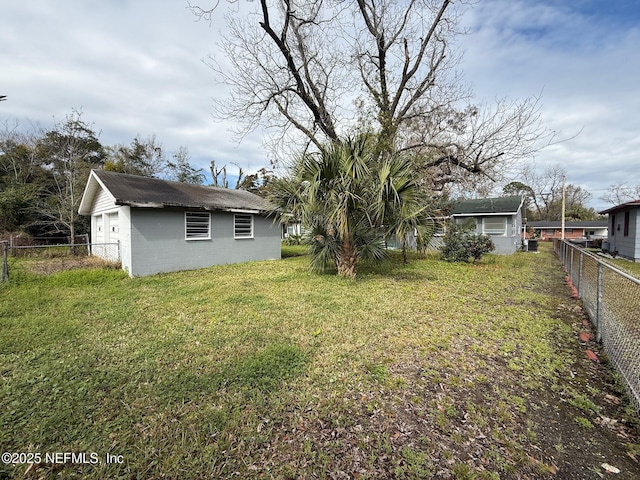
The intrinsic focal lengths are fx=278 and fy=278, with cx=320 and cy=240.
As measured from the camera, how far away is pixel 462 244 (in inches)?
480

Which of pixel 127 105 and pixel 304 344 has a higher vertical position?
pixel 127 105

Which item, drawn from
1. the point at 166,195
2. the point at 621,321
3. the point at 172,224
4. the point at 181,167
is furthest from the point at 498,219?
the point at 181,167

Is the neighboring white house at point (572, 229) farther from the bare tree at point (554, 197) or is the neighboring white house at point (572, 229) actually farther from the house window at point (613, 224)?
the house window at point (613, 224)

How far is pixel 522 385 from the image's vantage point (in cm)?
300

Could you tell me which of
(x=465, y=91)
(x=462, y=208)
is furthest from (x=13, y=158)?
(x=462, y=208)

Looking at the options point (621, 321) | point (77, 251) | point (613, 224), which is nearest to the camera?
point (621, 321)

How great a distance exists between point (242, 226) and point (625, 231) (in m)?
19.7

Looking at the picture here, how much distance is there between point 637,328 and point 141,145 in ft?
105

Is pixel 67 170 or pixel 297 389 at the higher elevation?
pixel 67 170

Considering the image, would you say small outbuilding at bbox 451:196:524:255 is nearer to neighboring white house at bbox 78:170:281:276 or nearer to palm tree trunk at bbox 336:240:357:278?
palm tree trunk at bbox 336:240:357:278

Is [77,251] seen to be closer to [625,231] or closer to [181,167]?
[181,167]

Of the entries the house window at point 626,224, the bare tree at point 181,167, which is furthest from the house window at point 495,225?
the bare tree at point 181,167

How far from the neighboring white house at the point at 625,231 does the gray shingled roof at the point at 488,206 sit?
4529mm

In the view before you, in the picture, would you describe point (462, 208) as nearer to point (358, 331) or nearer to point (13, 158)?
point (358, 331)
